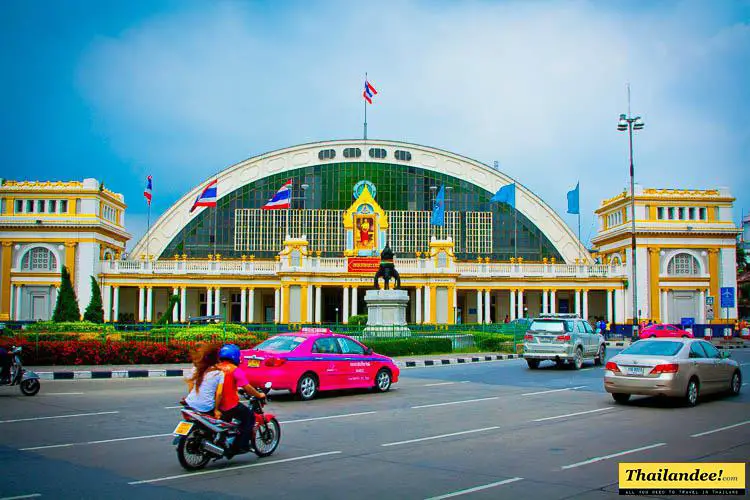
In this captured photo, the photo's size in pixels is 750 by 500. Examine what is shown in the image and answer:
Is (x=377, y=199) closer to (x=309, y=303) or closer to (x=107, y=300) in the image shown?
(x=309, y=303)

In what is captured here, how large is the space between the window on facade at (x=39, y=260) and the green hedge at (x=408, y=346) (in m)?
43.0

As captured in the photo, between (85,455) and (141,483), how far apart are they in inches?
91.2

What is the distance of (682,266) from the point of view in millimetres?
70625

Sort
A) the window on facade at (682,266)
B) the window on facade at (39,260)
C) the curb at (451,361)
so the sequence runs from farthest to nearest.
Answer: the window on facade at (682,266) → the window on facade at (39,260) → the curb at (451,361)

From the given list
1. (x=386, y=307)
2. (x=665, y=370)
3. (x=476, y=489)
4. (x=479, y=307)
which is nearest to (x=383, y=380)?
(x=665, y=370)

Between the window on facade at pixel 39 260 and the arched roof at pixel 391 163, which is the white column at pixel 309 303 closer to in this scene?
the arched roof at pixel 391 163

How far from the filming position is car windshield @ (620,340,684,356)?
57.1ft

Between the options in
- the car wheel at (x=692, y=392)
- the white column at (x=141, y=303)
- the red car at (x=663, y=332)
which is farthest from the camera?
the white column at (x=141, y=303)

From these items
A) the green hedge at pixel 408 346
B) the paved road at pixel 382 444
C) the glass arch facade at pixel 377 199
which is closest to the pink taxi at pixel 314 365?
the paved road at pixel 382 444

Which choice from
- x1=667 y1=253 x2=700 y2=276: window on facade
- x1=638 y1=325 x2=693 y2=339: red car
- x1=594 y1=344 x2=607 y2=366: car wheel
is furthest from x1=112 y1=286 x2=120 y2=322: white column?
x1=667 y1=253 x2=700 y2=276: window on facade

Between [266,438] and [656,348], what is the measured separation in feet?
34.5

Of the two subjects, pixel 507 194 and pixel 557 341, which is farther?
pixel 507 194

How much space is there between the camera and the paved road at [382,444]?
9477mm

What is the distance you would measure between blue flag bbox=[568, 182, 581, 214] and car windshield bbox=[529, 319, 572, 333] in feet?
132
